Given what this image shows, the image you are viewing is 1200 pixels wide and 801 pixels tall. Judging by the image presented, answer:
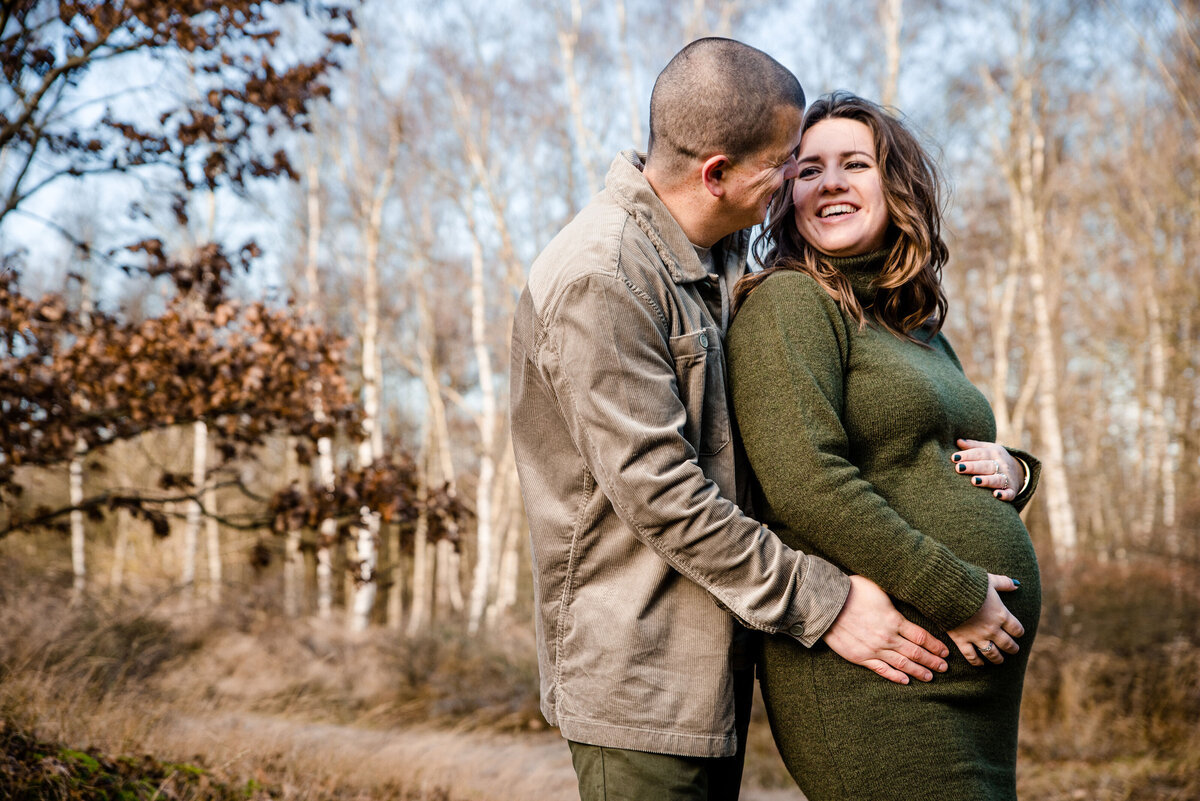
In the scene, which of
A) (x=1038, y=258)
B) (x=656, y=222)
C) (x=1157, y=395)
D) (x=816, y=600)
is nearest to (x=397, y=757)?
(x=816, y=600)

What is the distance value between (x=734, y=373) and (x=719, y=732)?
71 cm

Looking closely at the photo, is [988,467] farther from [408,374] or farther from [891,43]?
[408,374]

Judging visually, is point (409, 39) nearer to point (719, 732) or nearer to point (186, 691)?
point (186, 691)

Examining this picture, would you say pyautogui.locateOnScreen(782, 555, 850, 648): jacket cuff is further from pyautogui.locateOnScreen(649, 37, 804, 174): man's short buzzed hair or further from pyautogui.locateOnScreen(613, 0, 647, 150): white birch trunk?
pyautogui.locateOnScreen(613, 0, 647, 150): white birch trunk

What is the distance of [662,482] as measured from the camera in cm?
154

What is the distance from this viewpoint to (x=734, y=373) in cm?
183

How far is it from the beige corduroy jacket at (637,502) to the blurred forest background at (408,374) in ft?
4.02

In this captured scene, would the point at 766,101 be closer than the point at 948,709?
No

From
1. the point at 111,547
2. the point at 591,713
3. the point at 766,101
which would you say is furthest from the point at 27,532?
the point at 111,547

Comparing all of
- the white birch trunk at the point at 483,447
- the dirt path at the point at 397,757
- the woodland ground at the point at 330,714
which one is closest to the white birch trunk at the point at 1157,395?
the woodland ground at the point at 330,714

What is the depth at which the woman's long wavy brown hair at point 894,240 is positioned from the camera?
2.01 metres

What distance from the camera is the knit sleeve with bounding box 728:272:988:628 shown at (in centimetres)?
160

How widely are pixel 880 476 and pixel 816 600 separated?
1.04 feet

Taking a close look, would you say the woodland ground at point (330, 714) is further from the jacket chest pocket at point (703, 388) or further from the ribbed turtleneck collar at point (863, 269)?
the ribbed turtleneck collar at point (863, 269)
